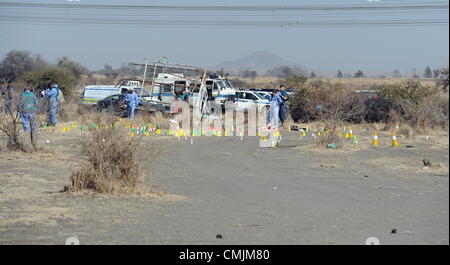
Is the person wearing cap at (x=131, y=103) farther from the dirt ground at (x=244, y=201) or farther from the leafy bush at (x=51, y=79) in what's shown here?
the leafy bush at (x=51, y=79)

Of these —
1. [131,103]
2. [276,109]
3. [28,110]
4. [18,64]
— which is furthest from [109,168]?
[18,64]

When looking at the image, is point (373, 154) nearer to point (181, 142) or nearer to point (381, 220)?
point (181, 142)

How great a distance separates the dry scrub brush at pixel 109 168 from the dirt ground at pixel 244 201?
0.31 metres

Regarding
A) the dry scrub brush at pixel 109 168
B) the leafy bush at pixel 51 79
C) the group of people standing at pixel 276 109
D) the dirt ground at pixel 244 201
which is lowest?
the dirt ground at pixel 244 201

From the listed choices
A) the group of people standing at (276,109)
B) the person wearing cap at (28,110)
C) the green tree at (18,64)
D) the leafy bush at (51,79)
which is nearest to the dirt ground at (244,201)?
the person wearing cap at (28,110)

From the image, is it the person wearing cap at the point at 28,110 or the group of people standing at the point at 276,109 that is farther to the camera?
the group of people standing at the point at 276,109

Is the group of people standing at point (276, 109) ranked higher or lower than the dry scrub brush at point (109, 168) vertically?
higher

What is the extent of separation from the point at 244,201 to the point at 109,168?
8.62ft

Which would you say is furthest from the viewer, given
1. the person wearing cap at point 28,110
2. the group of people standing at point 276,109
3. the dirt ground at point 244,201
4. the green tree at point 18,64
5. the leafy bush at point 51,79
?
the green tree at point 18,64

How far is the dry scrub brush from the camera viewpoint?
1287 cm

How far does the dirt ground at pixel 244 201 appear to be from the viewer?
9227 millimetres

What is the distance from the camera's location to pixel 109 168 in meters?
12.9
